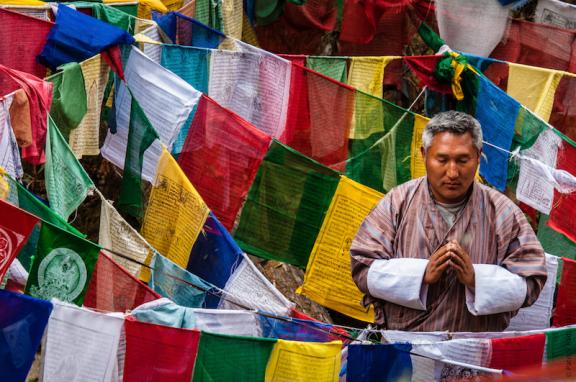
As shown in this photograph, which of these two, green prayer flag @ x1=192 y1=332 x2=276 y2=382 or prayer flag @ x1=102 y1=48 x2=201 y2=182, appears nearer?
green prayer flag @ x1=192 y1=332 x2=276 y2=382

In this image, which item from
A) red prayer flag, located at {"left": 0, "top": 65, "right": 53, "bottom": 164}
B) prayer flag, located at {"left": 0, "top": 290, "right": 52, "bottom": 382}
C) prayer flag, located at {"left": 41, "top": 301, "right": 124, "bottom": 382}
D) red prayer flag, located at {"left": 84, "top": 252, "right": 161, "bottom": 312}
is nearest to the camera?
prayer flag, located at {"left": 0, "top": 290, "right": 52, "bottom": 382}

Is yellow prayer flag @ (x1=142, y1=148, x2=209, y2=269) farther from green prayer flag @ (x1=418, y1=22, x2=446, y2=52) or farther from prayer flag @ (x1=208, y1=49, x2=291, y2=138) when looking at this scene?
Result: green prayer flag @ (x1=418, y1=22, x2=446, y2=52)

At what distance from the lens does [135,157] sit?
746 centimetres

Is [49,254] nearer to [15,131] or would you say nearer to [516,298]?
[15,131]

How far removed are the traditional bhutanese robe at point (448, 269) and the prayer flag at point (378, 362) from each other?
10.5 inches

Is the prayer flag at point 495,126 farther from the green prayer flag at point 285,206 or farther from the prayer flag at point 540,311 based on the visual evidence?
the green prayer flag at point 285,206

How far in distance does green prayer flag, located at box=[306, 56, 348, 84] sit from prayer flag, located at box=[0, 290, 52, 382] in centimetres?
507

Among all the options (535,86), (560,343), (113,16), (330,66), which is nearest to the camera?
(560,343)

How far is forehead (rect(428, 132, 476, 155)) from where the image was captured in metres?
5.71

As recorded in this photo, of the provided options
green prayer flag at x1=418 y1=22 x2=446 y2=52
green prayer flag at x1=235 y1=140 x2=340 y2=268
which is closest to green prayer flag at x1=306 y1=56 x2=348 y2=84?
green prayer flag at x1=418 y1=22 x2=446 y2=52

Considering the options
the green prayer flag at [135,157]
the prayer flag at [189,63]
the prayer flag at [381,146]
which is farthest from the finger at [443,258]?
the prayer flag at [189,63]

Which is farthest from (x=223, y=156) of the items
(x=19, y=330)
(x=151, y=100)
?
(x=19, y=330)

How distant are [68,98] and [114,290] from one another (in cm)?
229

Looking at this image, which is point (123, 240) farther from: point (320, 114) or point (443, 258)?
point (320, 114)
